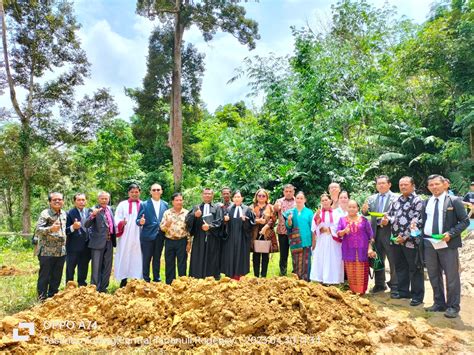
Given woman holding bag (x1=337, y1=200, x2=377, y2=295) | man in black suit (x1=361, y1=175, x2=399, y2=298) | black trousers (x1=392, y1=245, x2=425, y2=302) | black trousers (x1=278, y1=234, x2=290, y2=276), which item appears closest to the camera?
black trousers (x1=392, y1=245, x2=425, y2=302)

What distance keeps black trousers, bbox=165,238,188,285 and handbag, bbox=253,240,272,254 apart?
1.14 meters

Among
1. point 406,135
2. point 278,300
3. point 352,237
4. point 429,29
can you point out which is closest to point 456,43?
point 429,29

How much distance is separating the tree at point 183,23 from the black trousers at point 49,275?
9.24 m

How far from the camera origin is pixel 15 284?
6285 mm

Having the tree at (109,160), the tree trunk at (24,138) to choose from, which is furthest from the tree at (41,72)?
the tree at (109,160)

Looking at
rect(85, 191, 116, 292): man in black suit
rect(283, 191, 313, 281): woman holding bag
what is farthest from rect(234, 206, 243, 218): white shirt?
rect(85, 191, 116, 292): man in black suit

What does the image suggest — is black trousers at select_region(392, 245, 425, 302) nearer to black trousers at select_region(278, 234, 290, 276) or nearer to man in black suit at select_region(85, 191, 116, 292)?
black trousers at select_region(278, 234, 290, 276)

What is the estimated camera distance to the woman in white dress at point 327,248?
5.68 m

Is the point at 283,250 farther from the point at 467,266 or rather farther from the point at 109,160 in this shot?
the point at 109,160

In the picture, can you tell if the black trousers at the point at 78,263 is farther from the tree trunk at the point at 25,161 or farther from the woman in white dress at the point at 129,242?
the tree trunk at the point at 25,161

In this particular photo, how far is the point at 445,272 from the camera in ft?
15.6

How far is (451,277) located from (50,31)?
534 inches

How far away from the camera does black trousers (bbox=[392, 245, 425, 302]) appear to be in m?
5.23

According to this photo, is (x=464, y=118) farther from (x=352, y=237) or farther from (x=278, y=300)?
(x=278, y=300)
